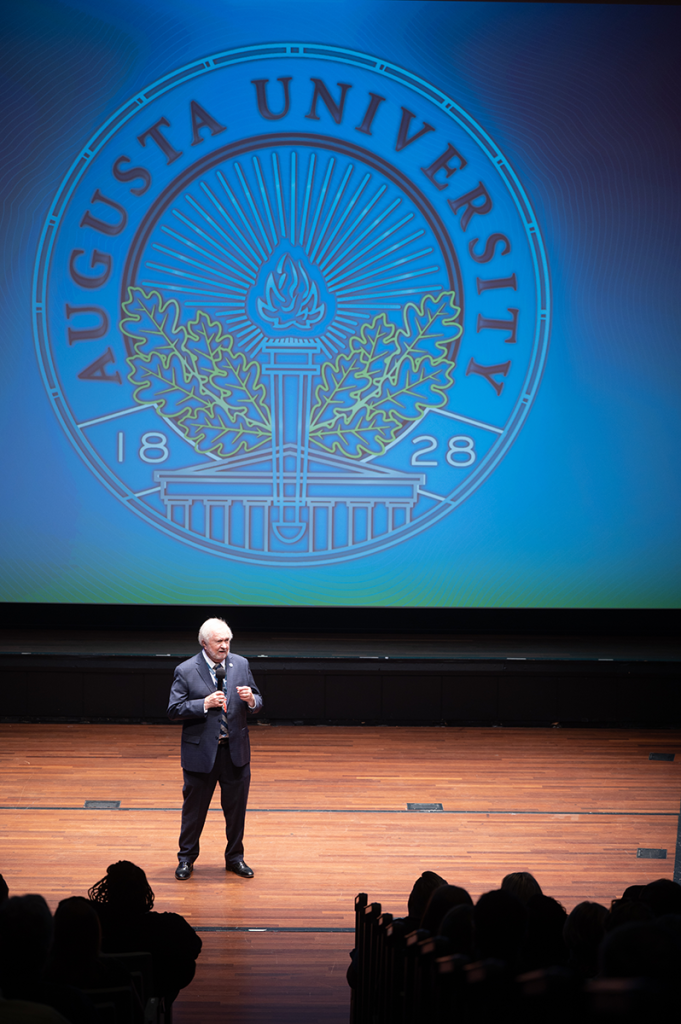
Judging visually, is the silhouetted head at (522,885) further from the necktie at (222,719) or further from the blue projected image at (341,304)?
the blue projected image at (341,304)

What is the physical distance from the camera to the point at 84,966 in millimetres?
1940

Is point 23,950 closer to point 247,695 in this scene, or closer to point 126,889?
point 126,889

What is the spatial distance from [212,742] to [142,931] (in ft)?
5.59

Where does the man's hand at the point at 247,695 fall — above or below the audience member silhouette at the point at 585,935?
above

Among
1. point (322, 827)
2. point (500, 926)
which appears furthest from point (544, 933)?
point (322, 827)

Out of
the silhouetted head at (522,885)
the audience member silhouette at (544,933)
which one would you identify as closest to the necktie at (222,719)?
the silhouetted head at (522,885)

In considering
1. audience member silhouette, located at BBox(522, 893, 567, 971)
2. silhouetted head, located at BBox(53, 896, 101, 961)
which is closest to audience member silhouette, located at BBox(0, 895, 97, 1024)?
silhouetted head, located at BBox(53, 896, 101, 961)

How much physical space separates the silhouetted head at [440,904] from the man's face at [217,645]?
7.18 feet

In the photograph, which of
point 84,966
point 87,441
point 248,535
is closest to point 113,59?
point 87,441

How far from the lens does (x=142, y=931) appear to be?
2.57 m

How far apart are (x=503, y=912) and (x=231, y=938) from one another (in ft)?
7.35

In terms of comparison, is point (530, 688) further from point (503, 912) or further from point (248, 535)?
point (503, 912)

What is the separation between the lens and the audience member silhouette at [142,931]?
256cm

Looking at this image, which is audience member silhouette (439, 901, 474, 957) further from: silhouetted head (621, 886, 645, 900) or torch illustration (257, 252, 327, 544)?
torch illustration (257, 252, 327, 544)
